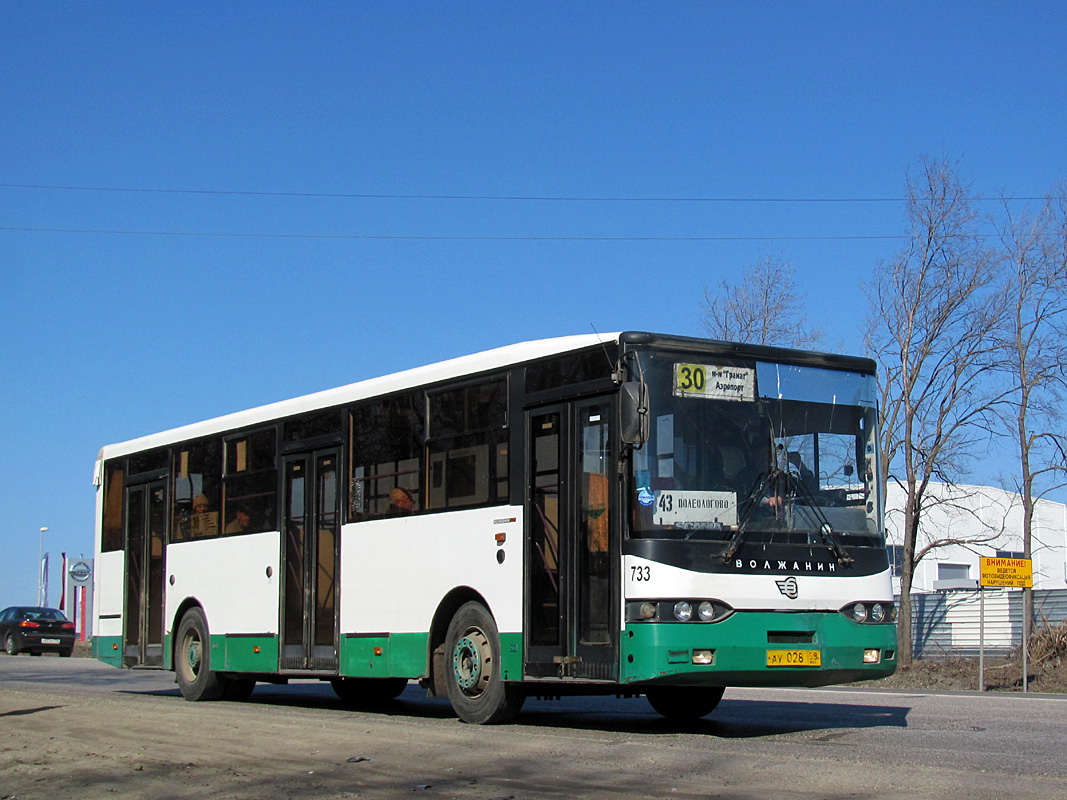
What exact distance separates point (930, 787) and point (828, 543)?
360cm

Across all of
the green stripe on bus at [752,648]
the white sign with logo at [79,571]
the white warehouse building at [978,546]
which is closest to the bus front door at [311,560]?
the green stripe on bus at [752,648]

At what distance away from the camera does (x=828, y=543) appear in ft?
37.0

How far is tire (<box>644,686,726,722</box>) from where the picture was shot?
1293 centimetres

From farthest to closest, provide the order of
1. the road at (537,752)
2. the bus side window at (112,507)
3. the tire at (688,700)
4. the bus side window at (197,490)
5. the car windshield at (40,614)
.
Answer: the car windshield at (40,614) → the bus side window at (112,507) → the bus side window at (197,490) → the tire at (688,700) → the road at (537,752)

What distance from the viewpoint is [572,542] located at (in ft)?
37.3

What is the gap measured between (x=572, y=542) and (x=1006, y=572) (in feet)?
54.6

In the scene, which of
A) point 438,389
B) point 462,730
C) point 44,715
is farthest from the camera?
point 44,715

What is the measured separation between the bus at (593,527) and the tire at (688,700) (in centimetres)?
2

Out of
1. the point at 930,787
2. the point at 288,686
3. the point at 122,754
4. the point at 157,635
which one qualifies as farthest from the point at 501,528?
the point at 288,686

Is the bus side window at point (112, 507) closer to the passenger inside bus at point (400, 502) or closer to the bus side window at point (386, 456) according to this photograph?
the bus side window at point (386, 456)

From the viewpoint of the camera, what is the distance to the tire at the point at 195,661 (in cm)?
1721

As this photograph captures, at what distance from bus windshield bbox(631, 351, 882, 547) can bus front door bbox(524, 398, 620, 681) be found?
424 mm

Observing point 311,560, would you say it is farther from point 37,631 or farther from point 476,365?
point 37,631

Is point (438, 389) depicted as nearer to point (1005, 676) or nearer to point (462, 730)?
point (462, 730)
